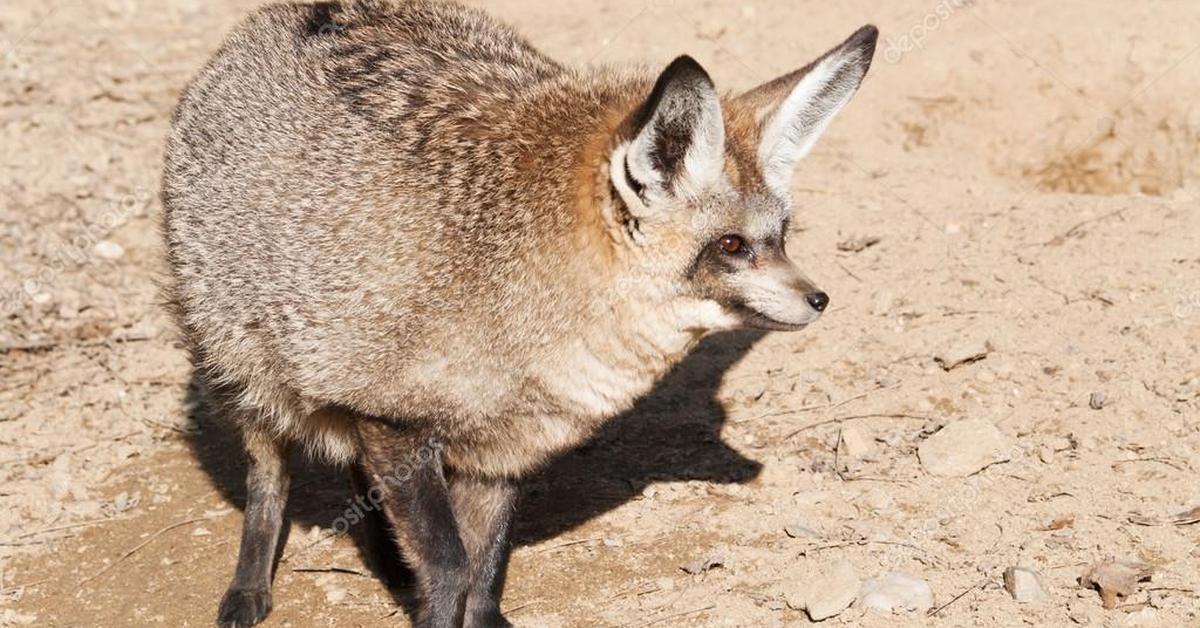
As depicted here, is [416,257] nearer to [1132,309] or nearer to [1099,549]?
[1099,549]

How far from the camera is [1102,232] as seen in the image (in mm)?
8211

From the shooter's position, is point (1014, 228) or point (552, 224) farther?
point (1014, 228)

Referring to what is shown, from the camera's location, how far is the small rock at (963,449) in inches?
272

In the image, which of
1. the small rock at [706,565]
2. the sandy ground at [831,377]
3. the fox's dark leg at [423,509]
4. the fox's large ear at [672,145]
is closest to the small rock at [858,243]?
the sandy ground at [831,377]

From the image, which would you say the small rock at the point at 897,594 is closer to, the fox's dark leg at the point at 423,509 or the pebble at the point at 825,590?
the pebble at the point at 825,590

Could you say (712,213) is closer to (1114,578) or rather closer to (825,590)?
(825,590)

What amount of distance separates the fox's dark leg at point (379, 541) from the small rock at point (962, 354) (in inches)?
123

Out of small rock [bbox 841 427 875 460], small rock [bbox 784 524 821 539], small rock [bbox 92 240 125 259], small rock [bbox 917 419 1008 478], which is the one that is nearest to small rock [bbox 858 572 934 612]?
small rock [bbox 784 524 821 539]

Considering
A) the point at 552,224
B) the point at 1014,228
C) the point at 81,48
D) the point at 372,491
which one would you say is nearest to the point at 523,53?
the point at 552,224

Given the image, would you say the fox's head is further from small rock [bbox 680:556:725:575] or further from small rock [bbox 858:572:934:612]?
small rock [bbox 680:556:725:575]

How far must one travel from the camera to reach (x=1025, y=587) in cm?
589

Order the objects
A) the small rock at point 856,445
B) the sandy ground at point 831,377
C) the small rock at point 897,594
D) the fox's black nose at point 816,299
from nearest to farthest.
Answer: the fox's black nose at point 816,299 → the small rock at point 897,594 → the sandy ground at point 831,377 → the small rock at point 856,445

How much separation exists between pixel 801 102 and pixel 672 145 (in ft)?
2.50

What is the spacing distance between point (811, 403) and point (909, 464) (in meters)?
0.80
